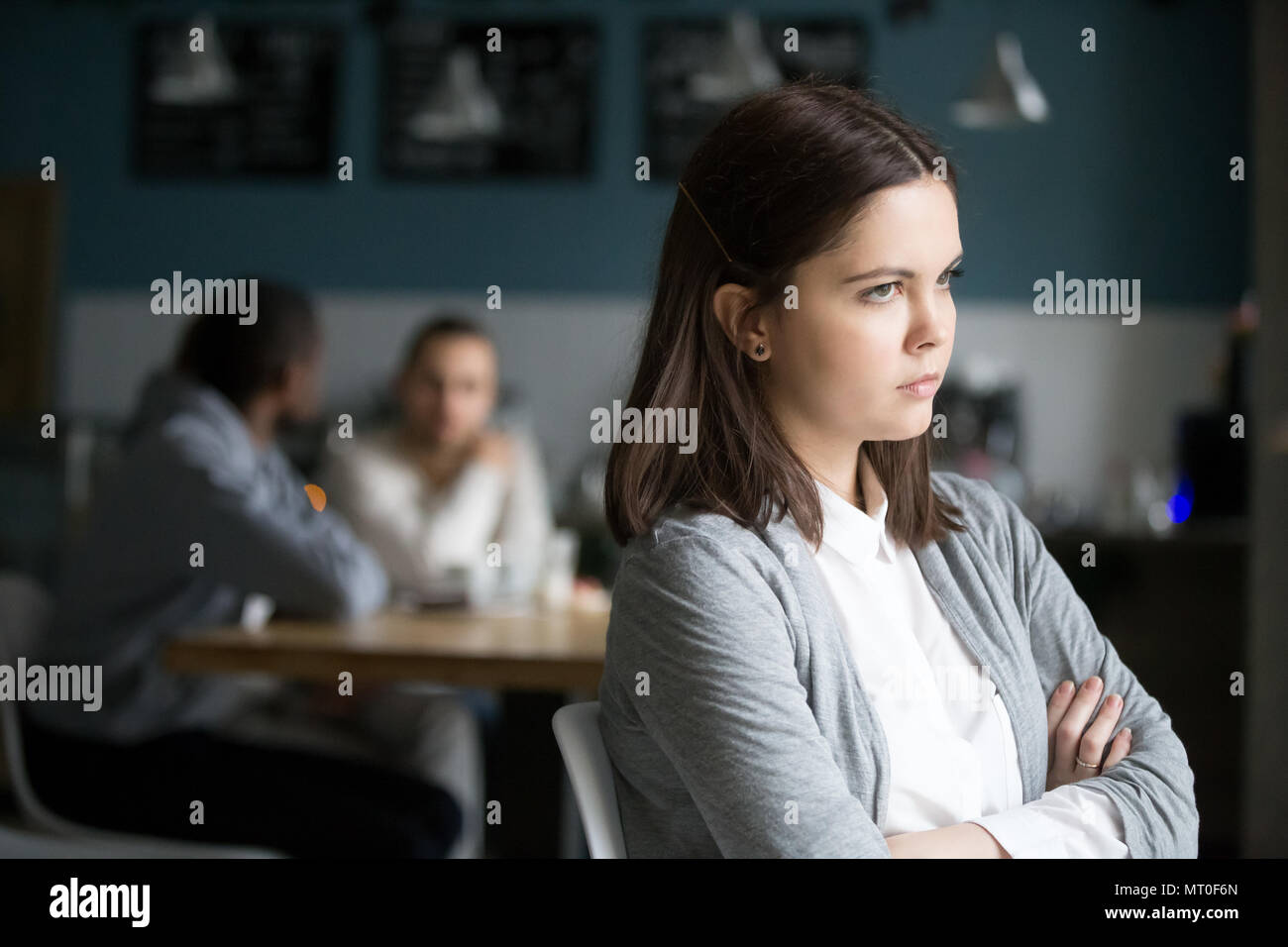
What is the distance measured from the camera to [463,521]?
2.80m

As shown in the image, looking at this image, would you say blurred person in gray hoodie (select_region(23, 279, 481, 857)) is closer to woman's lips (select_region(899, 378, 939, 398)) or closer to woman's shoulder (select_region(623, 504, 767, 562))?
woman's shoulder (select_region(623, 504, 767, 562))

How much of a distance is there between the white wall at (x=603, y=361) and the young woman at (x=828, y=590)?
11.5 ft

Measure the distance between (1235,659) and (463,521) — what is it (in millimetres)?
2315

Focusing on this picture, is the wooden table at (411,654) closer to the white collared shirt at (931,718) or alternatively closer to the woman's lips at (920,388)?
the white collared shirt at (931,718)

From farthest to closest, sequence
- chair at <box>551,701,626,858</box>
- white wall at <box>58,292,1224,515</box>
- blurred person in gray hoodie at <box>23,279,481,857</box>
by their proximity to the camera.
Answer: white wall at <box>58,292,1224,515</box> → blurred person in gray hoodie at <box>23,279,481,857</box> → chair at <box>551,701,626,858</box>

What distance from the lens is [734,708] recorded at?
2.75ft

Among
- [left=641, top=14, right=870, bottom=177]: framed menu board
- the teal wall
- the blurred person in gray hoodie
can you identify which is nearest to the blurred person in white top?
the blurred person in gray hoodie

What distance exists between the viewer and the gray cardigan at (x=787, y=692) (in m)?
0.84

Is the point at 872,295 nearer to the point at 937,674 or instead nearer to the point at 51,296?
the point at 937,674

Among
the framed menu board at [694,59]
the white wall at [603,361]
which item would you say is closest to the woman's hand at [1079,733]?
the white wall at [603,361]

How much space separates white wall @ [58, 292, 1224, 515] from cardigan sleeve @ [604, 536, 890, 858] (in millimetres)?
3668

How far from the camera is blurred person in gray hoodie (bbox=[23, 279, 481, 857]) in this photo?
1.75 m
